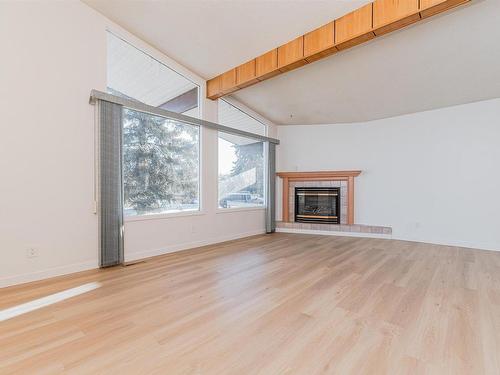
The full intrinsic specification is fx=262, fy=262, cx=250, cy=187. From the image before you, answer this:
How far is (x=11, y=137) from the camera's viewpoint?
254cm

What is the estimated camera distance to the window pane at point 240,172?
503 cm

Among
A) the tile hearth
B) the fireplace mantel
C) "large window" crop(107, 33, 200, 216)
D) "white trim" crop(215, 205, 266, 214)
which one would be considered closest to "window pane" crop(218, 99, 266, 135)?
"large window" crop(107, 33, 200, 216)

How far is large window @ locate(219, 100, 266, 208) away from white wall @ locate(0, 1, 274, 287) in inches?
81.1

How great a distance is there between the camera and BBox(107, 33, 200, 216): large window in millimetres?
3477

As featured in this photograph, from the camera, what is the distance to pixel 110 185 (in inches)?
125

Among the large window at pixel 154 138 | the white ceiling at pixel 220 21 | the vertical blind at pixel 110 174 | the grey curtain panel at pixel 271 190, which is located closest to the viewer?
the white ceiling at pixel 220 21

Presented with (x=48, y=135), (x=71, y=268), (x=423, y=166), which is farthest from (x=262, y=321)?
(x=423, y=166)

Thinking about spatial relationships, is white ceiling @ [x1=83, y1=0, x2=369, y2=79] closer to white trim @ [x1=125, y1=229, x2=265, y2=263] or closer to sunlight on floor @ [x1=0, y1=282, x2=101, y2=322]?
white trim @ [x1=125, y1=229, x2=265, y2=263]

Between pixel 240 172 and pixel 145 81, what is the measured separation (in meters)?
2.51

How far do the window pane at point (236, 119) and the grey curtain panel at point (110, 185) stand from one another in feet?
6.83

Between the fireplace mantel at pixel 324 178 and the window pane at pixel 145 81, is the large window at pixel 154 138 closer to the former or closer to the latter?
the window pane at pixel 145 81

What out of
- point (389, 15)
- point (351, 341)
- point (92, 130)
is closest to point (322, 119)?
point (389, 15)

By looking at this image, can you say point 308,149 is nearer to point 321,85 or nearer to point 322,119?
point 322,119

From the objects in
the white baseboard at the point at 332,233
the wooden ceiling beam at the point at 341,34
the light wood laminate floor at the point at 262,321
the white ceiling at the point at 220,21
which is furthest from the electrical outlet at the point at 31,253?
the white baseboard at the point at 332,233
